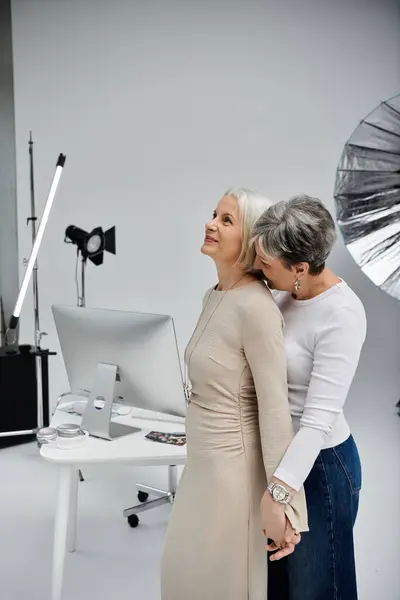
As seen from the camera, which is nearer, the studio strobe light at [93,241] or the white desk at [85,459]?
the white desk at [85,459]

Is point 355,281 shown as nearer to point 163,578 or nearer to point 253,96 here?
point 253,96

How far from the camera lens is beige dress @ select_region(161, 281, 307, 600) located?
1284mm

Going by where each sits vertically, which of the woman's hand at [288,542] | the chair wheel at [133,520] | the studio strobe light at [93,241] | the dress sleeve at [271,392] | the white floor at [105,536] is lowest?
the white floor at [105,536]

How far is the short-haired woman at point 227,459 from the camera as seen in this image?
4.14 feet

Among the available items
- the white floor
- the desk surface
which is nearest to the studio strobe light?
the white floor

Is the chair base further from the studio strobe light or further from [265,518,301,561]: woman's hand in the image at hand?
the studio strobe light

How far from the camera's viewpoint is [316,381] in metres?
1.20

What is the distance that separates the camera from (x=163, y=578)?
137 cm

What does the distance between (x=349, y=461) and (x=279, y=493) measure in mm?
239

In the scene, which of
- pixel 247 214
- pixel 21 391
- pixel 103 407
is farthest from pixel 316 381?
pixel 21 391

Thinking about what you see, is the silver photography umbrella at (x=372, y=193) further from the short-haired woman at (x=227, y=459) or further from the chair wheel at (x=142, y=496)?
the short-haired woman at (x=227, y=459)

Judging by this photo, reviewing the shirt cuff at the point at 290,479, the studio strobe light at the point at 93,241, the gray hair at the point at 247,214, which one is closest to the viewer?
the shirt cuff at the point at 290,479

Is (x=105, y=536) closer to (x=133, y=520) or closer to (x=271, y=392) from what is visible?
(x=133, y=520)

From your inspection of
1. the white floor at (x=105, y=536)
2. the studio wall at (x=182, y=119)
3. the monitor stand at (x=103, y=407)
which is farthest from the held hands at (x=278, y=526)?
the studio wall at (x=182, y=119)
